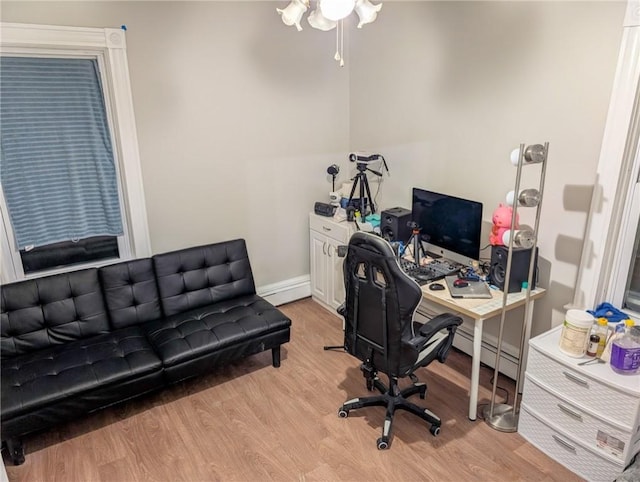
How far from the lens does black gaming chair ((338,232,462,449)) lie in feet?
7.09

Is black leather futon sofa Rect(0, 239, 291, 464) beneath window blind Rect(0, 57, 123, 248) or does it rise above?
beneath

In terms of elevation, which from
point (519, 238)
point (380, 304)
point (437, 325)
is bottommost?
point (437, 325)

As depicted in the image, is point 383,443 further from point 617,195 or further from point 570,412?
point 617,195

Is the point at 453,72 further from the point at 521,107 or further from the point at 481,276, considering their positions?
A: the point at 481,276

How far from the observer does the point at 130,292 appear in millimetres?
2984

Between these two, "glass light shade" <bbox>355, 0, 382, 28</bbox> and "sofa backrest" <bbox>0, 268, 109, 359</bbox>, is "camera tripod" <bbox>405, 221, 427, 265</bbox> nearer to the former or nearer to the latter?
"glass light shade" <bbox>355, 0, 382, 28</bbox>

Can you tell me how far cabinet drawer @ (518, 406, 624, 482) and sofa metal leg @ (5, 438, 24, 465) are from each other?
268 centimetres

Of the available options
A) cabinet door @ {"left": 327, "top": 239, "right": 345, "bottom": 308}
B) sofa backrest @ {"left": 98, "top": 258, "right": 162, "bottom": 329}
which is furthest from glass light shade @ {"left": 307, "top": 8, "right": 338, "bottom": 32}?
sofa backrest @ {"left": 98, "top": 258, "right": 162, "bottom": 329}

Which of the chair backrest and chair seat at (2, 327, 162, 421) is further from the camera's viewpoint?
chair seat at (2, 327, 162, 421)

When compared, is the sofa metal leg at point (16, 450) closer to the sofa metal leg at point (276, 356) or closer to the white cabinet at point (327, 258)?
the sofa metal leg at point (276, 356)

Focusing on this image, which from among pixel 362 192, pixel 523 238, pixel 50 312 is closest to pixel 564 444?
pixel 523 238

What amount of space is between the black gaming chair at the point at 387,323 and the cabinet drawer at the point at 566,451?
0.48m

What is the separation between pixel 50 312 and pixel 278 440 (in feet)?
5.30

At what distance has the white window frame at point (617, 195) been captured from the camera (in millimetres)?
2092
